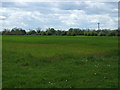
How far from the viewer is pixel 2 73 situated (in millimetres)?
7734

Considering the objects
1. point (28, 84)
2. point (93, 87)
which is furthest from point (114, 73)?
point (28, 84)

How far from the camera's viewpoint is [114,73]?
25.9 ft

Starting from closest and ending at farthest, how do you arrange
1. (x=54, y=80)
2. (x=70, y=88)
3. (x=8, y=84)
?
(x=70, y=88) → (x=8, y=84) → (x=54, y=80)

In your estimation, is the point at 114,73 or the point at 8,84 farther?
the point at 114,73

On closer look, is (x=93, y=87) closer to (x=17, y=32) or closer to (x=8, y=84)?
(x=8, y=84)

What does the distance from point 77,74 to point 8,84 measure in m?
2.43

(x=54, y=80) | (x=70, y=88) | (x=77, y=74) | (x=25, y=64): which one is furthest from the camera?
(x=25, y=64)

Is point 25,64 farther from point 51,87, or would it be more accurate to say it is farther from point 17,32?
point 17,32

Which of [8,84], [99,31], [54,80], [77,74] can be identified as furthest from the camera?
[99,31]

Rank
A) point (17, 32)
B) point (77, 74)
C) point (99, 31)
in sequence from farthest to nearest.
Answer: point (99, 31) → point (17, 32) → point (77, 74)

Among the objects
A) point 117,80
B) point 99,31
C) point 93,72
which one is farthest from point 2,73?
point 99,31

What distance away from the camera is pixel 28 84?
630 cm

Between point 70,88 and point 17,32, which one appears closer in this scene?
point 70,88

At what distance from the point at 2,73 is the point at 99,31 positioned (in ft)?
191
